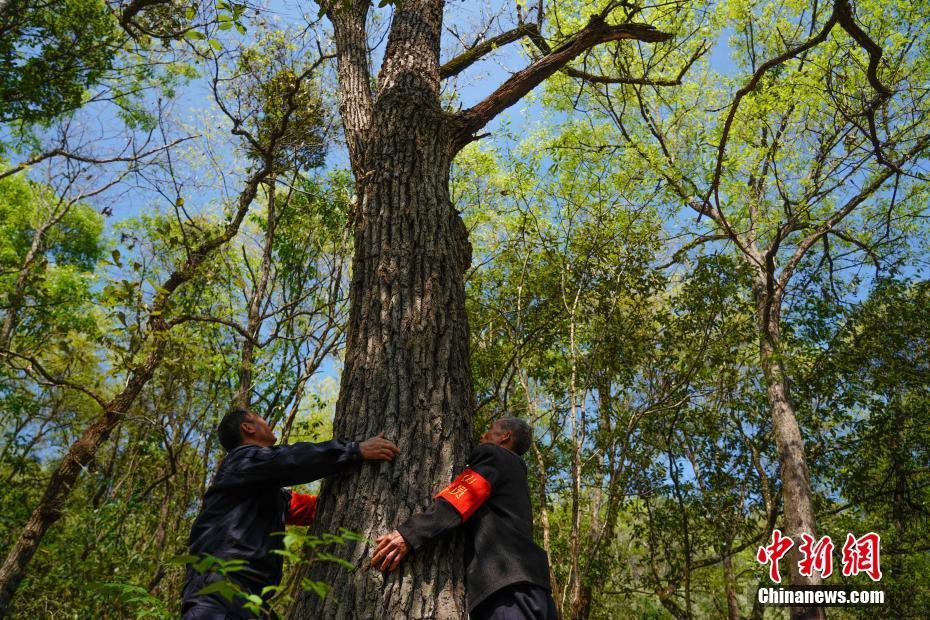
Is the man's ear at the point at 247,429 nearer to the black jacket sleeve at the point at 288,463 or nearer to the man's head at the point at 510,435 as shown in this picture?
the black jacket sleeve at the point at 288,463

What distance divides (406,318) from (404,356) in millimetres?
196

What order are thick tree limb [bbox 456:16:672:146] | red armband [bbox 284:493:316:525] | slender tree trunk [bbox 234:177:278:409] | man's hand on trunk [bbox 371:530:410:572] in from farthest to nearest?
slender tree trunk [bbox 234:177:278:409], thick tree limb [bbox 456:16:672:146], red armband [bbox 284:493:316:525], man's hand on trunk [bbox 371:530:410:572]

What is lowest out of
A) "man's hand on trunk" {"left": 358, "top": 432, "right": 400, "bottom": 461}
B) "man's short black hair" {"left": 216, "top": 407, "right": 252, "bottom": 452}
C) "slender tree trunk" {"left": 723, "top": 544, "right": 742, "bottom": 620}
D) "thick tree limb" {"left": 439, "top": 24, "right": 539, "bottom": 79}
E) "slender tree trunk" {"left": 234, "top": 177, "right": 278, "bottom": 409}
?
"slender tree trunk" {"left": 723, "top": 544, "right": 742, "bottom": 620}

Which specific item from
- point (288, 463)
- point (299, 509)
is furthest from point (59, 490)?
point (288, 463)

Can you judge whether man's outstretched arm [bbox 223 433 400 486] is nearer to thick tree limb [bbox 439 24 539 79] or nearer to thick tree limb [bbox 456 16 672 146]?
thick tree limb [bbox 456 16 672 146]

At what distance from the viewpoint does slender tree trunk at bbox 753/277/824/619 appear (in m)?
6.73

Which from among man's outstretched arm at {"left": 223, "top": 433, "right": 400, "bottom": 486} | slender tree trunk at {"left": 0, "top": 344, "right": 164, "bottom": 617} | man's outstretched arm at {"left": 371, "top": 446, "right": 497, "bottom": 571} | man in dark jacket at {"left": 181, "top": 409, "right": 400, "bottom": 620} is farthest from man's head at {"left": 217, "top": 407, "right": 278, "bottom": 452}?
slender tree trunk at {"left": 0, "top": 344, "right": 164, "bottom": 617}

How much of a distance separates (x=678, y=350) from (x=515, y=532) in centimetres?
408

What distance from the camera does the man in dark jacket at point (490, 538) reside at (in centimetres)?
212

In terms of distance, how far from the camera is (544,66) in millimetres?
3922

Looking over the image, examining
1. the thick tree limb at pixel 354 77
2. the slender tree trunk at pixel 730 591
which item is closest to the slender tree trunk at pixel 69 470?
the thick tree limb at pixel 354 77

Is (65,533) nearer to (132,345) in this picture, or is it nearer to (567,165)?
(132,345)

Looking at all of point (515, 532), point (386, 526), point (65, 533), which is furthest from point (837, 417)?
point (65, 533)

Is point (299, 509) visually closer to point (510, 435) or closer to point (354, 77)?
point (510, 435)
